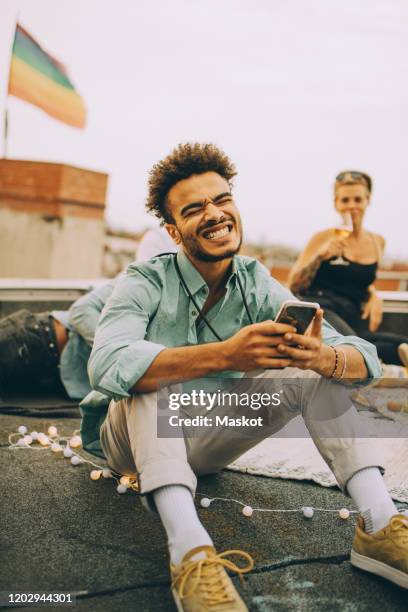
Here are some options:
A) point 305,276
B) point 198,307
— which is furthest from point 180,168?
point 305,276

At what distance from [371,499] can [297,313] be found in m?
0.49

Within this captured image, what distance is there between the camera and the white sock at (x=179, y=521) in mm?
1326

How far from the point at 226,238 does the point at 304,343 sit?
0.49m

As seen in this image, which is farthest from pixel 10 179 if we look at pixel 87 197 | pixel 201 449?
pixel 201 449

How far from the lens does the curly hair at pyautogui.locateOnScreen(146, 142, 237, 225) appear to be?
6.47 feet

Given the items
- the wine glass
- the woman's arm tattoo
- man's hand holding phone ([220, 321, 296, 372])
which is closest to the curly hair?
man's hand holding phone ([220, 321, 296, 372])

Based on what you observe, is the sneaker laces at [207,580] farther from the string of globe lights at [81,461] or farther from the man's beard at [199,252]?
the man's beard at [199,252]

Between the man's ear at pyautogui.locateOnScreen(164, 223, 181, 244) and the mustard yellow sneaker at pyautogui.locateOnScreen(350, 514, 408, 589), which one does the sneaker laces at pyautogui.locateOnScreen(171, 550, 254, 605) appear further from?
the man's ear at pyautogui.locateOnScreen(164, 223, 181, 244)

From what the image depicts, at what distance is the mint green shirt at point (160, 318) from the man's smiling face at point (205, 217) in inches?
2.6

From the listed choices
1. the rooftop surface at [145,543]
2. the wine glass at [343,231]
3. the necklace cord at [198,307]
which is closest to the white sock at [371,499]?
the rooftop surface at [145,543]

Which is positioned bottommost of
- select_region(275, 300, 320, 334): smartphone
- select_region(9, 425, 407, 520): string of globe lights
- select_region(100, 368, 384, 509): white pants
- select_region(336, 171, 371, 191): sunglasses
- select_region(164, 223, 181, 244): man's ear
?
select_region(9, 425, 407, 520): string of globe lights

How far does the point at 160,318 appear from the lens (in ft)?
5.85

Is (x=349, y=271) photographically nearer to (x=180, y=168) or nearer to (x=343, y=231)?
(x=343, y=231)

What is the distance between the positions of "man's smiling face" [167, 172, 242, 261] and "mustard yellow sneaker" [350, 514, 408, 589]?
2.85 ft
